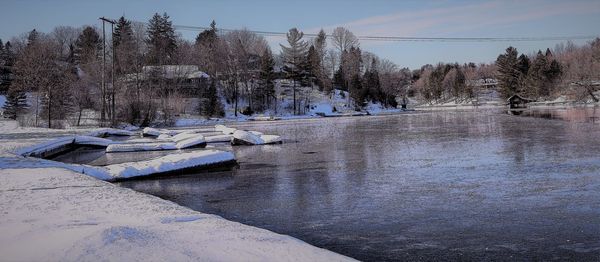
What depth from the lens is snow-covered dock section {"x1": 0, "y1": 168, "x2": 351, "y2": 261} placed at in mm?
5430

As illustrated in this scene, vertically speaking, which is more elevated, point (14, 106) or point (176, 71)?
point (176, 71)

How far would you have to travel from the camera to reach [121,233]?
6160mm

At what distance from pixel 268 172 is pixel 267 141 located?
11.7 m

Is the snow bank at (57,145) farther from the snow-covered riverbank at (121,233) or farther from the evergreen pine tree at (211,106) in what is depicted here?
the evergreen pine tree at (211,106)

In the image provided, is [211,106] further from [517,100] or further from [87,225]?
[87,225]

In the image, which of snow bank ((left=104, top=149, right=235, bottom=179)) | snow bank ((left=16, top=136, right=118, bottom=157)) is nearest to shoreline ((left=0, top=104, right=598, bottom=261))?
snow bank ((left=104, top=149, right=235, bottom=179))

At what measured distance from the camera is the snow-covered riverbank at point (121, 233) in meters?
5.44

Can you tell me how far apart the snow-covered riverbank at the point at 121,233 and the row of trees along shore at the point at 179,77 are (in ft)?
121

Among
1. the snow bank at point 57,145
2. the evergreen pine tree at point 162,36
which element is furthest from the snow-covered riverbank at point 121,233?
the evergreen pine tree at point 162,36

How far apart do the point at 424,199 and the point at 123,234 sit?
6.26 meters

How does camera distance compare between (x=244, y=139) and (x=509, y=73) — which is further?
(x=509, y=73)

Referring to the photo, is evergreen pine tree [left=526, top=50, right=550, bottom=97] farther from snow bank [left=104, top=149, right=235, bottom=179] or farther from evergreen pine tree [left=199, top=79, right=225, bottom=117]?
snow bank [left=104, top=149, right=235, bottom=179]

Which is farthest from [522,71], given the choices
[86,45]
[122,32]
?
[86,45]

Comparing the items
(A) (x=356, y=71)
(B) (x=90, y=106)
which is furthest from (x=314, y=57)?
(B) (x=90, y=106)
